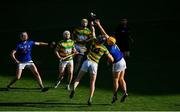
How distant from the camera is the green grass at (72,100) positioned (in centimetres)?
1725

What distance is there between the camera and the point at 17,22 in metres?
34.8

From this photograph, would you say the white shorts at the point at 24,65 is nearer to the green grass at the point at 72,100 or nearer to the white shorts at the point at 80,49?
the green grass at the point at 72,100

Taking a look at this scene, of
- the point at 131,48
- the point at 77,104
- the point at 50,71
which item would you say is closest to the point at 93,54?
the point at 77,104

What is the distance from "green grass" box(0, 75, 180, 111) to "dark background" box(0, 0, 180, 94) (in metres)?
4.08

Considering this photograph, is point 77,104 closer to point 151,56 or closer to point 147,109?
point 147,109

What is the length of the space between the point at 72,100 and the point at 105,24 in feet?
53.0

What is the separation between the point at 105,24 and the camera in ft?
112

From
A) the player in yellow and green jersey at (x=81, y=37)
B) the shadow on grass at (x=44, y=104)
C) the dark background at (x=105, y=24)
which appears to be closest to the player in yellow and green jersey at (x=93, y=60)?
the shadow on grass at (x=44, y=104)

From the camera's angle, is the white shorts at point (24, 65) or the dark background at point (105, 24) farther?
the dark background at point (105, 24)

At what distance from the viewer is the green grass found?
1725cm

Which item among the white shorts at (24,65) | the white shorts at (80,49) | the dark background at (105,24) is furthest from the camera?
the dark background at (105,24)

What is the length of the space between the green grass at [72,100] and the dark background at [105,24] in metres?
4.08

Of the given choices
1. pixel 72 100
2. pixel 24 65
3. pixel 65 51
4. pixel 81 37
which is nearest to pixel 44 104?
pixel 72 100

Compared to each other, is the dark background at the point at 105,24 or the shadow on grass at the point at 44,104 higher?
the dark background at the point at 105,24
